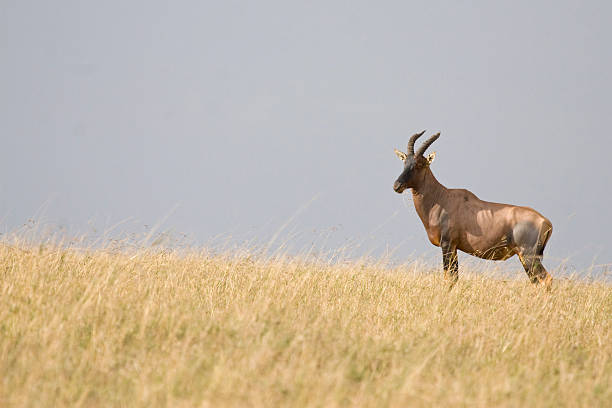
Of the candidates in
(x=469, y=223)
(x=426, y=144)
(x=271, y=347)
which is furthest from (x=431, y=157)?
(x=271, y=347)

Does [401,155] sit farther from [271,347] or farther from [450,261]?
[271,347]

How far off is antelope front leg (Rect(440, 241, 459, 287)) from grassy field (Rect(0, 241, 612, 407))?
143 centimetres

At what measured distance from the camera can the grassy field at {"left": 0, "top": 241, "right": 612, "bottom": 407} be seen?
454 centimetres

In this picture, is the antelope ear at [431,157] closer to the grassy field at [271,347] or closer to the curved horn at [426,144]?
the curved horn at [426,144]

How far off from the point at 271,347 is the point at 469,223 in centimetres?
668

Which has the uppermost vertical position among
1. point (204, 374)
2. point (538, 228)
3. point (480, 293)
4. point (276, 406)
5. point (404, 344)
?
point (538, 228)

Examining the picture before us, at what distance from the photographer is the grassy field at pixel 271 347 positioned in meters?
4.54

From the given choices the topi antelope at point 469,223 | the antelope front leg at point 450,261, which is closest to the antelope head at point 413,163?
the topi antelope at point 469,223

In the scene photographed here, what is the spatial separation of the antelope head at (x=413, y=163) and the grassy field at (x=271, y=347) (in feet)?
8.87

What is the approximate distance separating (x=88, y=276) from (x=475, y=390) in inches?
216

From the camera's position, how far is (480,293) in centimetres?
997

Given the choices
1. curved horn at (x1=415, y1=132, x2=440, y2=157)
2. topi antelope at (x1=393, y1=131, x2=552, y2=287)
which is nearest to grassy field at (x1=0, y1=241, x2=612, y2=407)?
topi antelope at (x1=393, y1=131, x2=552, y2=287)

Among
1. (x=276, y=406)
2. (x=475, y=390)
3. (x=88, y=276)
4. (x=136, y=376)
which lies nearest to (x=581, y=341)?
(x=475, y=390)

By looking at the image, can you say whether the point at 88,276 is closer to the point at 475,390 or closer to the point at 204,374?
the point at 204,374
